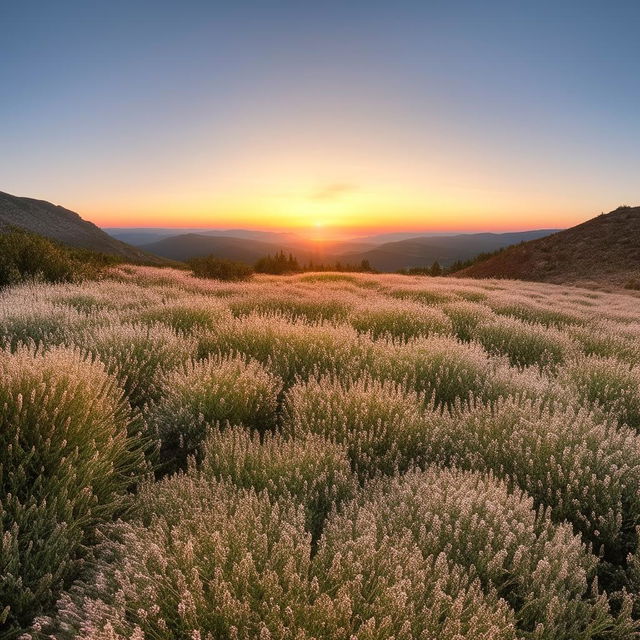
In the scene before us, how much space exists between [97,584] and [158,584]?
0.92 ft

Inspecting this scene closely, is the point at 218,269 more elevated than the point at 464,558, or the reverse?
the point at 218,269

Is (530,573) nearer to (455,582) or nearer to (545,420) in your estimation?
(455,582)

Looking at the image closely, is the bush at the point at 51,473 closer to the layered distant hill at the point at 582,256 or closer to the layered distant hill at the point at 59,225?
the layered distant hill at the point at 582,256

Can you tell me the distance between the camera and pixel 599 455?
8.79 ft

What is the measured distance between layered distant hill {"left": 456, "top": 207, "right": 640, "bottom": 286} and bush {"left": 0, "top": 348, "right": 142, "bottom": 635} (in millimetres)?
38799

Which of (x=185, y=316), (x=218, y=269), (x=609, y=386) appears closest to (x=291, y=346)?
(x=185, y=316)

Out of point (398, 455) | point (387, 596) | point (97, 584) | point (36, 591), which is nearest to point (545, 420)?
point (398, 455)

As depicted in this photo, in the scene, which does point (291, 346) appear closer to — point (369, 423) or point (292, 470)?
point (369, 423)

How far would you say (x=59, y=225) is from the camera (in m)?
178

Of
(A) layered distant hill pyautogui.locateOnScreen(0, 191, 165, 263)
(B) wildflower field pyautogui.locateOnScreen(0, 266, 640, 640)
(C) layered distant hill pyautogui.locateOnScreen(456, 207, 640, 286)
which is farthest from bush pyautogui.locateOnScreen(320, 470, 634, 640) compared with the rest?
(A) layered distant hill pyautogui.locateOnScreen(0, 191, 165, 263)

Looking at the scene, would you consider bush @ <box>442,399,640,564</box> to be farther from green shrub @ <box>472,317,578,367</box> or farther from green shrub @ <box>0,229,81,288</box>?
green shrub @ <box>0,229,81,288</box>

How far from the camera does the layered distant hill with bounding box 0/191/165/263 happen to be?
155 metres


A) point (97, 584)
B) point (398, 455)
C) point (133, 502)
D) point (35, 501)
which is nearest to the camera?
point (97, 584)

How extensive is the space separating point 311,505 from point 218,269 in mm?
15837
